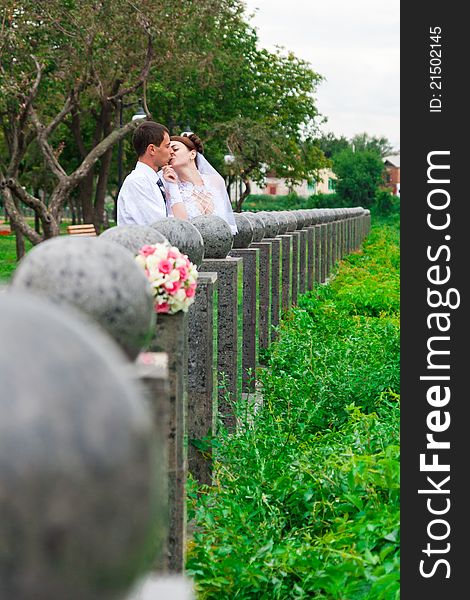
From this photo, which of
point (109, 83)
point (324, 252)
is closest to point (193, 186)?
point (324, 252)

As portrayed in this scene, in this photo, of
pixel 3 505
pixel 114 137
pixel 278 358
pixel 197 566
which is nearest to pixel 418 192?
pixel 197 566

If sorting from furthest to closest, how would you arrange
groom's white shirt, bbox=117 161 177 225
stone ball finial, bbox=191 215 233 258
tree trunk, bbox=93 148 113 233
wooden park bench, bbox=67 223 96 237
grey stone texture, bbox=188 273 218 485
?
1. tree trunk, bbox=93 148 113 233
2. wooden park bench, bbox=67 223 96 237
3. stone ball finial, bbox=191 215 233 258
4. groom's white shirt, bbox=117 161 177 225
5. grey stone texture, bbox=188 273 218 485

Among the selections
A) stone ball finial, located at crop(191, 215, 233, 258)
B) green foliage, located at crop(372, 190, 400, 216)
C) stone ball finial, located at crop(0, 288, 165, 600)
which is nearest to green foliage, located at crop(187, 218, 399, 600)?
stone ball finial, located at crop(191, 215, 233, 258)

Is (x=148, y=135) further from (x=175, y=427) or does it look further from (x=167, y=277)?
(x=175, y=427)

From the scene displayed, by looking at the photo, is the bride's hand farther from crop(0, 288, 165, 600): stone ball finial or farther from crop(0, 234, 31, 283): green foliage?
crop(0, 234, 31, 283): green foliage

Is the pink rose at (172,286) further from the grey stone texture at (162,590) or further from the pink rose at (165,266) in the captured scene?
the grey stone texture at (162,590)

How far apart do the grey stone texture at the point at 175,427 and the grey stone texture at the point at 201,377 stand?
1.83m

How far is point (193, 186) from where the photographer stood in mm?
8227

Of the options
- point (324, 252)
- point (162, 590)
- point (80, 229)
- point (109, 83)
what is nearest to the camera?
point (162, 590)

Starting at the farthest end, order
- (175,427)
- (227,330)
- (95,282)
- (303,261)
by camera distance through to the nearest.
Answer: (303,261)
(227,330)
(175,427)
(95,282)

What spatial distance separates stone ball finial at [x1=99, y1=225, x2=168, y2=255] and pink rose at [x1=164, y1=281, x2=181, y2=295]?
25 centimetres

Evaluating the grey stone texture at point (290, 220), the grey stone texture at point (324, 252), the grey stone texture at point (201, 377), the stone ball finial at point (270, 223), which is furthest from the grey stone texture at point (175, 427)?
the grey stone texture at point (324, 252)

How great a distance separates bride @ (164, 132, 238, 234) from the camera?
793 centimetres

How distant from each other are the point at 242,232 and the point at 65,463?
27.4 feet
